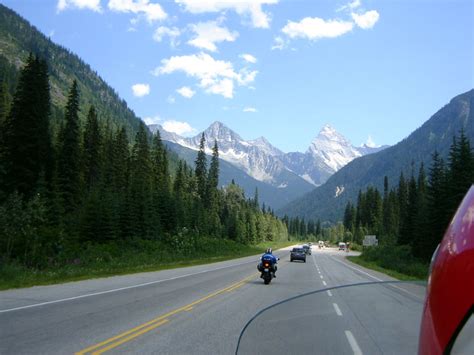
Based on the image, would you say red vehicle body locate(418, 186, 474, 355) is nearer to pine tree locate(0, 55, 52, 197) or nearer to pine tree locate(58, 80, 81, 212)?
pine tree locate(0, 55, 52, 197)

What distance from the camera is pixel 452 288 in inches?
54.6

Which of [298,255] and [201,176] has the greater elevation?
[201,176]

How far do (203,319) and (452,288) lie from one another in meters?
10.8

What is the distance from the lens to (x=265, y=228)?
173250mm

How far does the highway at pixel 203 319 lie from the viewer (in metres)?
2.62

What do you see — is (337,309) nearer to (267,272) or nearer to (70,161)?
(267,272)

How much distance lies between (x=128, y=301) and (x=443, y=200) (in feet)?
129

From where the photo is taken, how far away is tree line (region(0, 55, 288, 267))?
29031 mm

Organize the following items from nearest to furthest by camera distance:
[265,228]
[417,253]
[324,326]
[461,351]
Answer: [461,351] < [324,326] < [417,253] < [265,228]

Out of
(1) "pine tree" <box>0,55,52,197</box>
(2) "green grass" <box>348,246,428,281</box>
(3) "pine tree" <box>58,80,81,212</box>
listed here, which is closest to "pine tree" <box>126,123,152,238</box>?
(3) "pine tree" <box>58,80,81,212</box>

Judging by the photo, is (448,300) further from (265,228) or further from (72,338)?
(265,228)

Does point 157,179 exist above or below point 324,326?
above

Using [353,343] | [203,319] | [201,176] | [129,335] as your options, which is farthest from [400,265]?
[201,176]

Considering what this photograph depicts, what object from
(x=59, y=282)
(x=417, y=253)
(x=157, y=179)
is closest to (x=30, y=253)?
(x=59, y=282)
